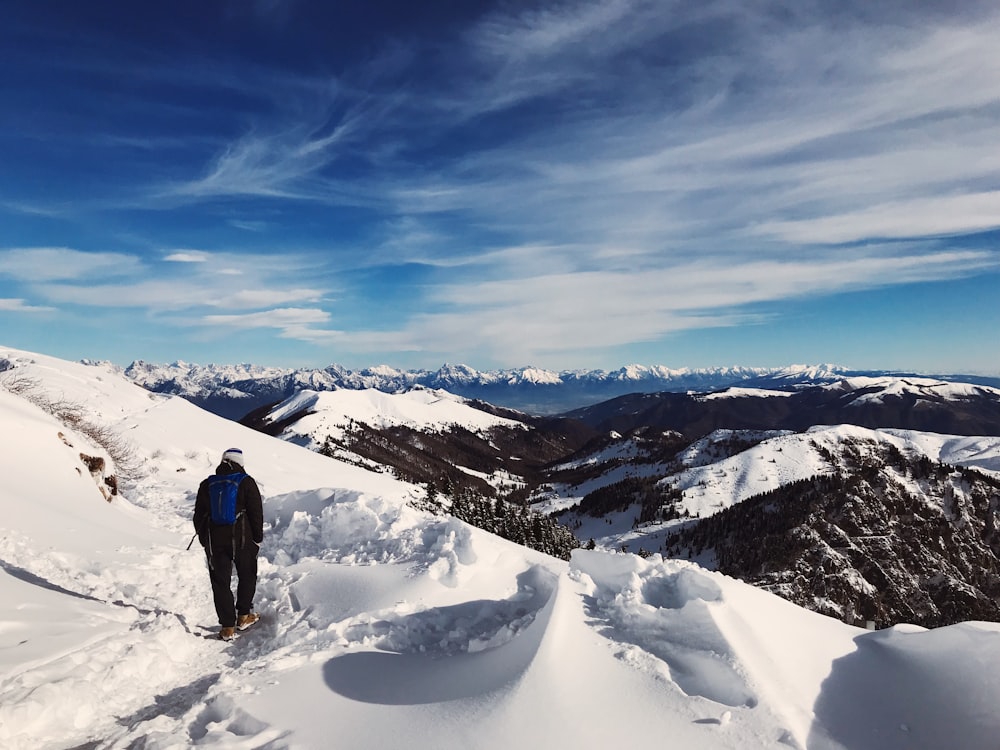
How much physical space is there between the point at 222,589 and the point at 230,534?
2.69 feet

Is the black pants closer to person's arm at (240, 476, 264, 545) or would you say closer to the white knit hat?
person's arm at (240, 476, 264, 545)

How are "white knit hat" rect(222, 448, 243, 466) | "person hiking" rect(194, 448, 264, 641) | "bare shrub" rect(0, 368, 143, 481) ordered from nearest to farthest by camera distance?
"person hiking" rect(194, 448, 264, 641) → "white knit hat" rect(222, 448, 243, 466) → "bare shrub" rect(0, 368, 143, 481)

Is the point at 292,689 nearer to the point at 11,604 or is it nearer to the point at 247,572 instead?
the point at 247,572

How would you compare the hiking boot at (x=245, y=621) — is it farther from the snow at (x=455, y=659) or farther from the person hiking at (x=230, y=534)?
the snow at (x=455, y=659)

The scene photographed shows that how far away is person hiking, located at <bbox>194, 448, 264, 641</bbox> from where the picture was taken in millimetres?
8234

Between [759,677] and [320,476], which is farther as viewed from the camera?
[320,476]

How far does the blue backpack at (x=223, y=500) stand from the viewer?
8344mm

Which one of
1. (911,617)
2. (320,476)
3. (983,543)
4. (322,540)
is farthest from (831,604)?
(322,540)

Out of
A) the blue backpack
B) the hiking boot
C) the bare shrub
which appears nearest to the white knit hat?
the blue backpack

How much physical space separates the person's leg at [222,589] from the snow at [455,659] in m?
0.35

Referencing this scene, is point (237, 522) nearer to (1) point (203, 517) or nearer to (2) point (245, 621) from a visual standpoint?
(1) point (203, 517)

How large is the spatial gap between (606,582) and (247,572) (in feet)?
19.0

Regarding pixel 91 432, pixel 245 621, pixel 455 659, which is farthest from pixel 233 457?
pixel 91 432

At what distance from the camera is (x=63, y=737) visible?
5.14 meters
